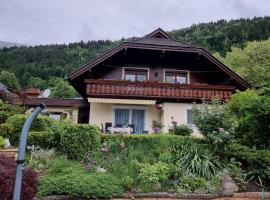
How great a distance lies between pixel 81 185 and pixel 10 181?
13.3ft

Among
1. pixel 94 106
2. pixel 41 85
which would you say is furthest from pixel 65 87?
pixel 94 106

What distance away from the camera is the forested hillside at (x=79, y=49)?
2466 inches

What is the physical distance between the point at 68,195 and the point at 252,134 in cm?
827

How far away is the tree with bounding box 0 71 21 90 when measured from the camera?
5972 cm

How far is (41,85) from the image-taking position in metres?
61.4

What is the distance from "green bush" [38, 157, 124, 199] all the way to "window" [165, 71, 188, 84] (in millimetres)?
14670

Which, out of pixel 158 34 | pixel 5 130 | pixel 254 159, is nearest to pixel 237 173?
pixel 254 159

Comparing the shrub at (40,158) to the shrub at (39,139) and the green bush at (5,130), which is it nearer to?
the shrub at (39,139)

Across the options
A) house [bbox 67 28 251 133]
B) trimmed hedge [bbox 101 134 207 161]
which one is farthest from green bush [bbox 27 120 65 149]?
house [bbox 67 28 251 133]

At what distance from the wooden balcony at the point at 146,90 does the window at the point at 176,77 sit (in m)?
2.53

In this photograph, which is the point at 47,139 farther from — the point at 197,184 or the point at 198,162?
the point at 197,184

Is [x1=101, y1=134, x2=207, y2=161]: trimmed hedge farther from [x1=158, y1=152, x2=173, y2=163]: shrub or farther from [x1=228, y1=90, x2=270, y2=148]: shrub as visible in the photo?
[x1=228, y1=90, x2=270, y2=148]: shrub

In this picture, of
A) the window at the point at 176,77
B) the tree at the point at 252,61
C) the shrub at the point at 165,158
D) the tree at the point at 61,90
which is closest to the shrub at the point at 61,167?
the shrub at the point at 165,158

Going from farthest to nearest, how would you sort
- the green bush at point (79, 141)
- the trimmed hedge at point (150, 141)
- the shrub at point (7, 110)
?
the shrub at point (7, 110)
the trimmed hedge at point (150, 141)
the green bush at point (79, 141)
